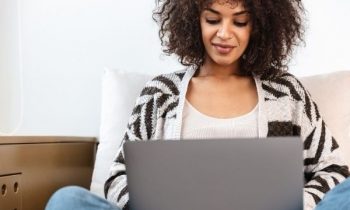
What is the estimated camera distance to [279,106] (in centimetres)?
110

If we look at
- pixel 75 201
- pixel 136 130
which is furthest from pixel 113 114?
pixel 75 201

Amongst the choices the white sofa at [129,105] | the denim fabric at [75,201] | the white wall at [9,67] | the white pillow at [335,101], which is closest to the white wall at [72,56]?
the white wall at [9,67]

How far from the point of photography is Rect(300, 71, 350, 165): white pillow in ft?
3.77

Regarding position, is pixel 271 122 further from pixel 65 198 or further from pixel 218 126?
pixel 65 198

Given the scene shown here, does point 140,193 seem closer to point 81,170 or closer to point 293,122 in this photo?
point 293,122

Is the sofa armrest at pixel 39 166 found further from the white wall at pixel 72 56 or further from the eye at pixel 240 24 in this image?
the eye at pixel 240 24

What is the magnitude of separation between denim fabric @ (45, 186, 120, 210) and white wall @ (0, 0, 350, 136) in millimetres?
702

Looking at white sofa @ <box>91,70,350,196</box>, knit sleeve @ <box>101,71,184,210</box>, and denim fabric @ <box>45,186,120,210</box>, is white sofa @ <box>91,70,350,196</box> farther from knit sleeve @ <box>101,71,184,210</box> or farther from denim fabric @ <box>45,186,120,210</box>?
denim fabric @ <box>45,186,120,210</box>

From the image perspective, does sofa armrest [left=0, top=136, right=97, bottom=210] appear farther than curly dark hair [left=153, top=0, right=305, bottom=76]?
No

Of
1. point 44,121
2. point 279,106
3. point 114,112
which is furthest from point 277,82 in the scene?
point 44,121

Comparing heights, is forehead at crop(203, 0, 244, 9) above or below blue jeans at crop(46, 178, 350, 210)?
above

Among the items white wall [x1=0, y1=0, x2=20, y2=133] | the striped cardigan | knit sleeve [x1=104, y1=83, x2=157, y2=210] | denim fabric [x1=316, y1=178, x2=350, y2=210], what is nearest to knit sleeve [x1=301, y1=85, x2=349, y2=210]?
the striped cardigan

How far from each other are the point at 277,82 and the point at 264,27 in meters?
0.13

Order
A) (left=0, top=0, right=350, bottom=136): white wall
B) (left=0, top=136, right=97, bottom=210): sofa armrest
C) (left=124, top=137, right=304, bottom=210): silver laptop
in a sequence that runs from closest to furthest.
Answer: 1. (left=124, top=137, right=304, bottom=210): silver laptop
2. (left=0, top=136, right=97, bottom=210): sofa armrest
3. (left=0, top=0, right=350, bottom=136): white wall
